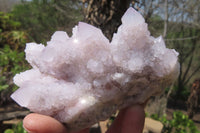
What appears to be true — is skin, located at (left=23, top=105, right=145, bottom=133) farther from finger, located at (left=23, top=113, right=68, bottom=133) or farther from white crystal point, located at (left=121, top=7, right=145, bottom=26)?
white crystal point, located at (left=121, top=7, right=145, bottom=26)

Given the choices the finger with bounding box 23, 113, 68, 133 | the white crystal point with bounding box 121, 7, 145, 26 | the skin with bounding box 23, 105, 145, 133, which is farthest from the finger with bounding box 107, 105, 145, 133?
the white crystal point with bounding box 121, 7, 145, 26

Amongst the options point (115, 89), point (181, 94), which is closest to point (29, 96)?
point (115, 89)

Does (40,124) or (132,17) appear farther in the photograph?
(132,17)

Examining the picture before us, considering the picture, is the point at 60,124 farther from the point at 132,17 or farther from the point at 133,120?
the point at 132,17

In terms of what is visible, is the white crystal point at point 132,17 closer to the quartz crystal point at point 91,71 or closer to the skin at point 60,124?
the quartz crystal point at point 91,71

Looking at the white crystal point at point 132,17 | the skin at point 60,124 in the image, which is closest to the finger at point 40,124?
the skin at point 60,124

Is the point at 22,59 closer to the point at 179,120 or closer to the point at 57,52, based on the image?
the point at 57,52

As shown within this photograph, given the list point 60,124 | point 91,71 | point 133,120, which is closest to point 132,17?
point 91,71
